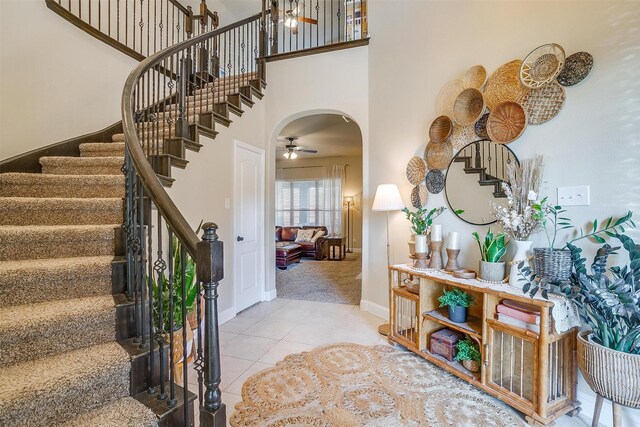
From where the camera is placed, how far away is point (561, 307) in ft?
5.62

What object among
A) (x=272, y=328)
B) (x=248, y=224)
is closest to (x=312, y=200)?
(x=248, y=224)

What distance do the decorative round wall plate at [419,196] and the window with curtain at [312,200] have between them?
593cm

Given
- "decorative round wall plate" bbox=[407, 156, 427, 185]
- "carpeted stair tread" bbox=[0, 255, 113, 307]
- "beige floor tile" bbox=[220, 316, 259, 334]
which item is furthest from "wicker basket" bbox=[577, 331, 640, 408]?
"beige floor tile" bbox=[220, 316, 259, 334]

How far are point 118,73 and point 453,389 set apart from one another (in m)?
4.53

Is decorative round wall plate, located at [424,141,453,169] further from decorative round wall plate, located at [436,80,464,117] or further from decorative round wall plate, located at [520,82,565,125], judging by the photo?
decorative round wall plate, located at [520,82,565,125]

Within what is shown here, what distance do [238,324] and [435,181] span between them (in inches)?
100

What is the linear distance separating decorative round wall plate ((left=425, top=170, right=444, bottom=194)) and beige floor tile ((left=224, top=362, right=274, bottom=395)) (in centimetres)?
212

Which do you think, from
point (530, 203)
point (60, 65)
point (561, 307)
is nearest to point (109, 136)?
point (60, 65)

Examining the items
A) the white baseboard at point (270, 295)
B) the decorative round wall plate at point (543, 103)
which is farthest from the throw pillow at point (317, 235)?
the decorative round wall plate at point (543, 103)

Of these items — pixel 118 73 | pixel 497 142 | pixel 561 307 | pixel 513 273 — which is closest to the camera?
pixel 561 307

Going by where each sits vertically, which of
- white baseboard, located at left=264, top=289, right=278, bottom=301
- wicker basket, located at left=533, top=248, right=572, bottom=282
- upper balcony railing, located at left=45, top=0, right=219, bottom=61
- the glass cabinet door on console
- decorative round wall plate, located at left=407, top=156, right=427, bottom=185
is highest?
upper balcony railing, located at left=45, top=0, right=219, bottom=61

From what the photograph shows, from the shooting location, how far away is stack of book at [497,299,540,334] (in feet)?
5.94

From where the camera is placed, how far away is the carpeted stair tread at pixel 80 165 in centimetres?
265

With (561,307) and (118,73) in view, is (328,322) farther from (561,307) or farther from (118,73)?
(118,73)
